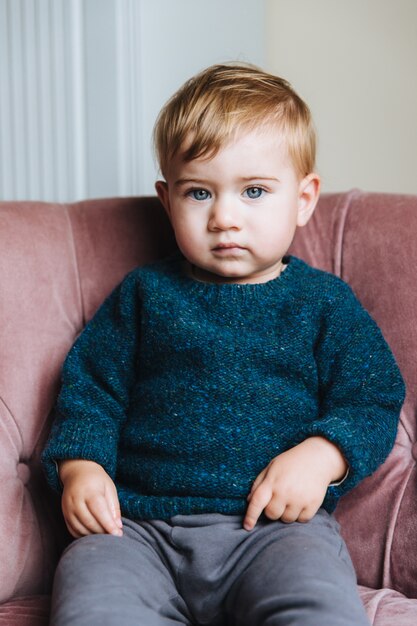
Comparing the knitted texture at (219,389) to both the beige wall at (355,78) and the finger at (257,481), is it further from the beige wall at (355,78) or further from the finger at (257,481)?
the beige wall at (355,78)

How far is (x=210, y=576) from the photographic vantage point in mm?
1125

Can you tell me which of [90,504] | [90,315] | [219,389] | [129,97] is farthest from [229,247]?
[129,97]

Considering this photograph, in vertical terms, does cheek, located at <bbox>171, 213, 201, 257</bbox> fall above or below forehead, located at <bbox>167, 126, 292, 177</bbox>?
below

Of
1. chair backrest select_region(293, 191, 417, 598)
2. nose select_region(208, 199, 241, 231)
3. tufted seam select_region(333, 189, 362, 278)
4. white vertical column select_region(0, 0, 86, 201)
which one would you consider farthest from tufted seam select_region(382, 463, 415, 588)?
white vertical column select_region(0, 0, 86, 201)

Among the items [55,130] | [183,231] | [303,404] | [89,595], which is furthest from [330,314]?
[55,130]

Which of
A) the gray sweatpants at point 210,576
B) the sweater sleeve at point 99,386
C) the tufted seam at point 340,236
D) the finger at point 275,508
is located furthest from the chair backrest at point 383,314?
the sweater sleeve at point 99,386

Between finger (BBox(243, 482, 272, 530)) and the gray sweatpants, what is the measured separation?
0.05 ft

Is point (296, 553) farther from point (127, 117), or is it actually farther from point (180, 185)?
point (127, 117)

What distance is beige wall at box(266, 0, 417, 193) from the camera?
2018 mm

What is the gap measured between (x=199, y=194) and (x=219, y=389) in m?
0.30

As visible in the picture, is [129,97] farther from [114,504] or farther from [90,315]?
[114,504]

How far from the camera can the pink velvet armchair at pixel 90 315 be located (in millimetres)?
1286

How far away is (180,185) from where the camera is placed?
1312 millimetres

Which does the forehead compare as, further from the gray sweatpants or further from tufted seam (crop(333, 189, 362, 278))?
the gray sweatpants
